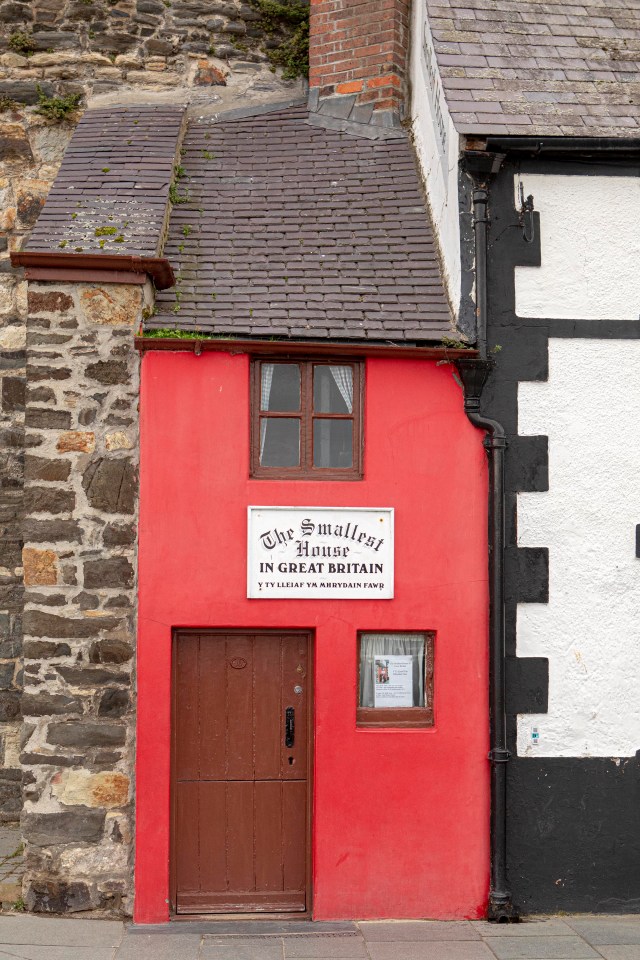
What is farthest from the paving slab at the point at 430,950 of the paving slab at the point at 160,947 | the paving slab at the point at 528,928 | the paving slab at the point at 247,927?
the paving slab at the point at 160,947

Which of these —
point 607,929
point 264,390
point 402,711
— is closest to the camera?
point 607,929

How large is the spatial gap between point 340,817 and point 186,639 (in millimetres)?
1661

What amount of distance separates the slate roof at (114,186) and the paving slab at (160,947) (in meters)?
4.65

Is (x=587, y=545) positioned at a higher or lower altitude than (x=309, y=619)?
higher

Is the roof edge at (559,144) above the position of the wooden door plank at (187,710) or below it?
above

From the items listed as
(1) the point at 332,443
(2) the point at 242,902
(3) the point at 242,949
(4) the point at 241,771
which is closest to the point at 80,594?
(4) the point at 241,771

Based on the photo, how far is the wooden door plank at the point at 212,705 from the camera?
7219mm

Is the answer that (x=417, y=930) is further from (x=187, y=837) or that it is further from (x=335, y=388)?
(x=335, y=388)

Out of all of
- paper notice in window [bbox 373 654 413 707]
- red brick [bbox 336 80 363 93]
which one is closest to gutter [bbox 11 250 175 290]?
paper notice in window [bbox 373 654 413 707]

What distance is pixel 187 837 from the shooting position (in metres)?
7.19

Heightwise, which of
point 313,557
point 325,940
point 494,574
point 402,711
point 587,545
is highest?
point 587,545

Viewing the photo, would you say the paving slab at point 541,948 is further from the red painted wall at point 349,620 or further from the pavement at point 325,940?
the red painted wall at point 349,620

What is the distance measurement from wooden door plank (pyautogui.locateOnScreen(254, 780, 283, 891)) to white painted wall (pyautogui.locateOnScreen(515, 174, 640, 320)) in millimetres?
3932

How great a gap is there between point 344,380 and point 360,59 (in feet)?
12.4
